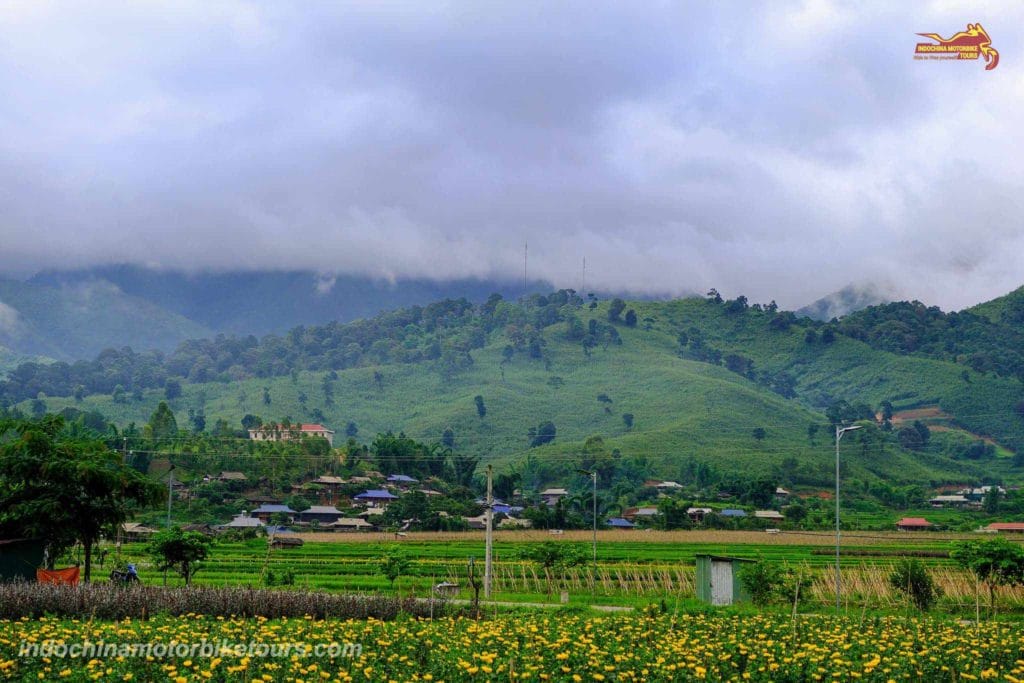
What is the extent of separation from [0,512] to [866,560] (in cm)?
5290

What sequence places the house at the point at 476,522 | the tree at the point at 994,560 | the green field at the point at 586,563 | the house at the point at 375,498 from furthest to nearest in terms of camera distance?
the house at the point at 375,498
the house at the point at 476,522
the green field at the point at 586,563
the tree at the point at 994,560

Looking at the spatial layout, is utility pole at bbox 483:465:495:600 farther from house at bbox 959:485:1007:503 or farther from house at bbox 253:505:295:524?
house at bbox 959:485:1007:503

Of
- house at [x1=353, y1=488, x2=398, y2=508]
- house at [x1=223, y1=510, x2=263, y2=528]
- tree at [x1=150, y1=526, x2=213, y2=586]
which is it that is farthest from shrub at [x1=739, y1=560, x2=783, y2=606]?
house at [x1=353, y1=488, x2=398, y2=508]

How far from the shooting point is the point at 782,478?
438ft

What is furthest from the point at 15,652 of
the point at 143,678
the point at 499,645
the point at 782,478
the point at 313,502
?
the point at 782,478

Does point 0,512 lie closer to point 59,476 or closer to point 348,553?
point 59,476

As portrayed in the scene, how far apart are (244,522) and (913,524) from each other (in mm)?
61061

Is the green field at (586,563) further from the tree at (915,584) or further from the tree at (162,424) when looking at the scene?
the tree at (162,424)

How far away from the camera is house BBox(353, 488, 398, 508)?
352 ft

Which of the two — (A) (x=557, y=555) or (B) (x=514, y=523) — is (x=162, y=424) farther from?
(A) (x=557, y=555)

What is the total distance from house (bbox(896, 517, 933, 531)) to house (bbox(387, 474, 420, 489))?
52.5 metres

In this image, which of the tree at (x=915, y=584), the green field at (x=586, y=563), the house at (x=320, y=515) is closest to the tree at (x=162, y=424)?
the house at (x=320, y=515)

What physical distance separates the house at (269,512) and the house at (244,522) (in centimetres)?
237

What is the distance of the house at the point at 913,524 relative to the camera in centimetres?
9620
